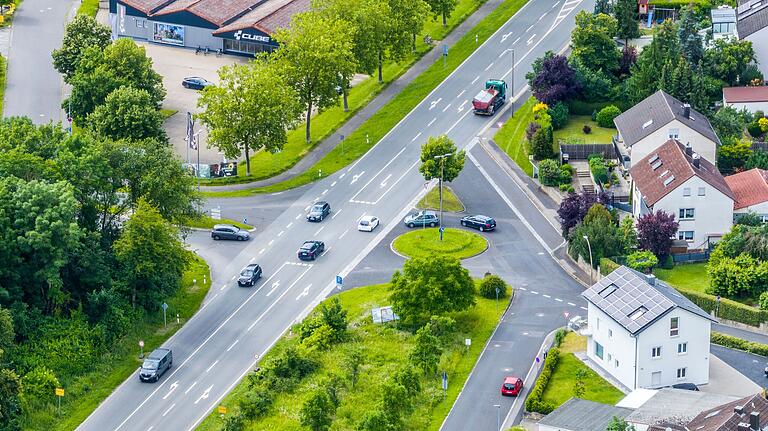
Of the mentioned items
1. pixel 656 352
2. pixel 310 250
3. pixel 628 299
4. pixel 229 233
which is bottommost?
pixel 656 352

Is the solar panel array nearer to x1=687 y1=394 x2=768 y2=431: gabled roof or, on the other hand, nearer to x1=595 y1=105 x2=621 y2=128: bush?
x1=687 y1=394 x2=768 y2=431: gabled roof

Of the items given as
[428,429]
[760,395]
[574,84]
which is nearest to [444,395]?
[428,429]

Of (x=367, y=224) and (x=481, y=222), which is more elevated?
(x=481, y=222)

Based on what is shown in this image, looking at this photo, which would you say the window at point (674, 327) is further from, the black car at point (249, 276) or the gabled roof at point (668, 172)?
the black car at point (249, 276)

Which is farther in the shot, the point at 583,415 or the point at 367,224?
the point at 367,224

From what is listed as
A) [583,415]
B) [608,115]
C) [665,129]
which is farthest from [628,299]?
[608,115]

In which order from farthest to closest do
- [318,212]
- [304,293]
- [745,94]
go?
1. [745,94]
2. [318,212]
3. [304,293]

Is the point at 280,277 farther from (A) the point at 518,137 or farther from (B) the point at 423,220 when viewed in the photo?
(A) the point at 518,137
